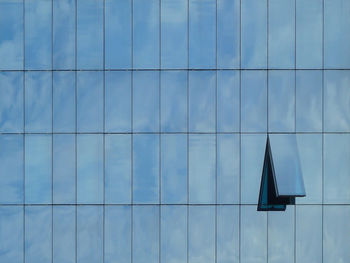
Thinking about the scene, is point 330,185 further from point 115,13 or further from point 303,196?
point 115,13

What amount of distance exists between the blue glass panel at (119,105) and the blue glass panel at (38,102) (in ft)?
5.90

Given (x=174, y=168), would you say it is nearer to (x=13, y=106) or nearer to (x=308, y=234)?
(x=308, y=234)

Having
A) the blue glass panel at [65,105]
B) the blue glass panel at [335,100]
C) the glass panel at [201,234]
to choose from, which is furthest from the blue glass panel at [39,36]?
the blue glass panel at [335,100]

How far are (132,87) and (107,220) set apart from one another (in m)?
4.08

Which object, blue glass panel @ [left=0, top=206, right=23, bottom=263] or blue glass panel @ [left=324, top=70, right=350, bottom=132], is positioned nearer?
blue glass panel @ [left=324, top=70, right=350, bottom=132]

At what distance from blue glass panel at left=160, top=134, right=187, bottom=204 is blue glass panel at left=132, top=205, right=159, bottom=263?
599 millimetres

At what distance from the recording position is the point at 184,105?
10594 millimetres

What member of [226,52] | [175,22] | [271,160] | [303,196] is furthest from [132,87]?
[303,196]

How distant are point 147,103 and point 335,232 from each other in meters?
6.83

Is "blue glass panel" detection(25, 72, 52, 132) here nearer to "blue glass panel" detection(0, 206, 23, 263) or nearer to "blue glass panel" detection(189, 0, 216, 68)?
"blue glass panel" detection(0, 206, 23, 263)

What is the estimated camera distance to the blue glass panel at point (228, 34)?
10.6 meters

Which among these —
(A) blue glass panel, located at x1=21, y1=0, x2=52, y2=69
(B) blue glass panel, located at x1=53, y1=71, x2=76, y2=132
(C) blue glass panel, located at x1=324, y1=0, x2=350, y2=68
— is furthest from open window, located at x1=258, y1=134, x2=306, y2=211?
(A) blue glass panel, located at x1=21, y1=0, x2=52, y2=69

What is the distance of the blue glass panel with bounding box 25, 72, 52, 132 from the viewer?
10695 mm

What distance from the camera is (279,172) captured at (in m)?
10.2
